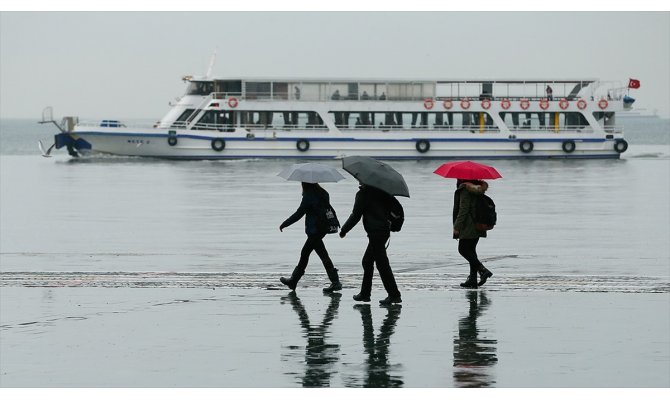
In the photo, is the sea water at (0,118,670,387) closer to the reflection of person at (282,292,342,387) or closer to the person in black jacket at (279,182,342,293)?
the reflection of person at (282,292,342,387)

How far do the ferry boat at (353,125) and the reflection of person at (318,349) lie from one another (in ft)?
167

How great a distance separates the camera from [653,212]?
30.6 m

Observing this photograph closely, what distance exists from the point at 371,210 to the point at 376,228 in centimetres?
20

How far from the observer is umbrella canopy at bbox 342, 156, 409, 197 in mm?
13648

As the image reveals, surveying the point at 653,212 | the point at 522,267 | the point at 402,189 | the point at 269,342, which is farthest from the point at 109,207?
the point at 269,342

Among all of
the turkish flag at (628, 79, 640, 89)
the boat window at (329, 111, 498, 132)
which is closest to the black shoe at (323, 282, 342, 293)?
the boat window at (329, 111, 498, 132)

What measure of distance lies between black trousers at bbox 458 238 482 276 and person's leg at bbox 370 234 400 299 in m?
1.45

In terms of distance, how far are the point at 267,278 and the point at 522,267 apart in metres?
3.63

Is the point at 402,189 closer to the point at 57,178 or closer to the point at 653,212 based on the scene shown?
the point at 653,212

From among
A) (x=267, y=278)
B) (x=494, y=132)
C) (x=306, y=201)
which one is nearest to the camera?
(x=306, y=201)

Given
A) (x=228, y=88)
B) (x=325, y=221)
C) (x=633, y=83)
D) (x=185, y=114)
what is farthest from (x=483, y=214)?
(x=633, y=83)

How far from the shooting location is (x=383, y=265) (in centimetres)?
1376

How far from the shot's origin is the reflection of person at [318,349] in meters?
9.96

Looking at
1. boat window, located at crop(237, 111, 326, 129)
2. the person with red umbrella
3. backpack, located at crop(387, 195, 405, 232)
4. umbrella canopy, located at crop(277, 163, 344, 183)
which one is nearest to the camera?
backpack, located at crop(387, 195, 405, 232)
